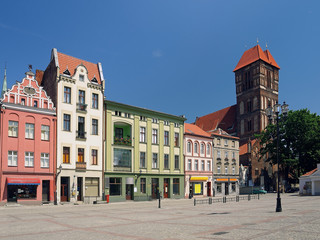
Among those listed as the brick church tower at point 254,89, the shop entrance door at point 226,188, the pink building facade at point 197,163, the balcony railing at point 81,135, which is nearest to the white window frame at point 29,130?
the balcony railing at point 81,135

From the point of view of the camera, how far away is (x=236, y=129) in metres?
104

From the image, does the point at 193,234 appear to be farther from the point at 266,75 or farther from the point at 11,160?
the point at 266,75

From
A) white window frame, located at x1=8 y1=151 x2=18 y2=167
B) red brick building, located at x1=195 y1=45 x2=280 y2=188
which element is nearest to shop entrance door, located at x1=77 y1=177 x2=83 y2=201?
white window frame, located at x1=8 y1=151 x2=18 y2=167

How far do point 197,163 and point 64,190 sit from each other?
84.4 ft

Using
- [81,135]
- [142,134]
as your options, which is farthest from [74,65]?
[142,134]

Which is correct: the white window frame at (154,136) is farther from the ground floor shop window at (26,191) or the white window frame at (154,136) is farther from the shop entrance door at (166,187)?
the ground floor shop window at (26,191)

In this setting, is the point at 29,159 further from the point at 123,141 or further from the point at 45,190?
the point at 123,141

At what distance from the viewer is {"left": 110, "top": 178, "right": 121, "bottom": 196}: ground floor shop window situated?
1836 inches

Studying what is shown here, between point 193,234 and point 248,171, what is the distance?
2466 inches

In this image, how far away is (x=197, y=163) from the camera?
59.9m

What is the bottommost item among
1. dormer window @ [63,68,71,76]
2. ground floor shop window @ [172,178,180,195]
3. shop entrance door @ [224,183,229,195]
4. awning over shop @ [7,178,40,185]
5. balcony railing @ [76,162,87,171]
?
shop entrance door @ [224,183,229,195]

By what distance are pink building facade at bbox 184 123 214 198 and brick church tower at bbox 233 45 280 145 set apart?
35715 millimetres

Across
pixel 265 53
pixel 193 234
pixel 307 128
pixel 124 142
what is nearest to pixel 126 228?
pixel 193 234

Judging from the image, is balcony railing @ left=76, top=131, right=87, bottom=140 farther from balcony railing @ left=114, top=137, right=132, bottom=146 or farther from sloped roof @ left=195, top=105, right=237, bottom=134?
sloped roof @ left=195, top=105, right=237, bottom=134
